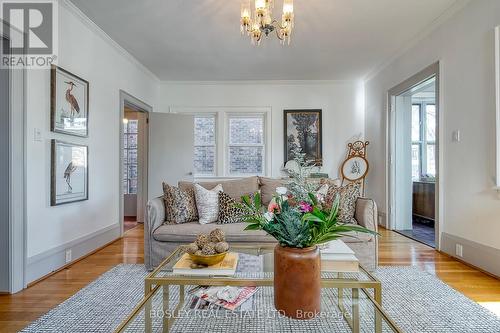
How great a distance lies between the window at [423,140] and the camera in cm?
561

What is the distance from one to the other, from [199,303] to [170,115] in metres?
4.11

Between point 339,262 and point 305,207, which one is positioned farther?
point 339,262

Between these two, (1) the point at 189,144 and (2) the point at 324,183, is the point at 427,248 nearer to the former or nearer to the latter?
(2) the point at 324,183

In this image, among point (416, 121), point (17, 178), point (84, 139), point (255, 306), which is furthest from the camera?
point (416, 121)

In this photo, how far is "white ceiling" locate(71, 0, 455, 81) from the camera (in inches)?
116

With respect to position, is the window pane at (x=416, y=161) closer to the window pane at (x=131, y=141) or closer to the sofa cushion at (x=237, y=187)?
the sofa cushion at (x=237, y=187)

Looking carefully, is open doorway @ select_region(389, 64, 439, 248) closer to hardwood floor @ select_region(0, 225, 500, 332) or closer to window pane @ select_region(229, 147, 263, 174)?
hardwood floor @ select_region(0, 225, 500, 332)

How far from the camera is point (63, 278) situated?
2.53 m

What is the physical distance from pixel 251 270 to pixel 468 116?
2.78m

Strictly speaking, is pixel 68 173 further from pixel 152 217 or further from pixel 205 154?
pixel 205 154

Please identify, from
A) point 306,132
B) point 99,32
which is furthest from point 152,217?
point 306,132

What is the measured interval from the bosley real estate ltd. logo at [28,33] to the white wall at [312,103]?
9.90 ft

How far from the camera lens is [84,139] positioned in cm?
319

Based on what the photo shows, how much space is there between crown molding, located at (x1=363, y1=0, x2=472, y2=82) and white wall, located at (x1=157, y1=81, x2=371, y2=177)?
0.70 meters
